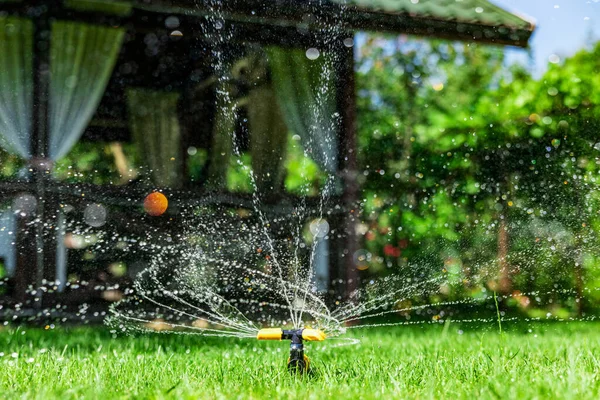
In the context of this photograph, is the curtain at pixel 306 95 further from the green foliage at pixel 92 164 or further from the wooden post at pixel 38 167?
the wooden post at pixel 38 167

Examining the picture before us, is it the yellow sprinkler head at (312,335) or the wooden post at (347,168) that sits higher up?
the wooden post at (347,168)

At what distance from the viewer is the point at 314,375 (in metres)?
2.31

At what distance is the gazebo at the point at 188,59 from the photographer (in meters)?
5.09

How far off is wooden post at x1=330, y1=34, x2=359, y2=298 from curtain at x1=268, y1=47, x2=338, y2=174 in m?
0.19

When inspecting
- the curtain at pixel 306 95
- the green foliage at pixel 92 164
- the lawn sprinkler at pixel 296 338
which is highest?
the curtain at pixel 306 95

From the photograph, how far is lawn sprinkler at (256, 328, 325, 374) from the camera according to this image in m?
2.04

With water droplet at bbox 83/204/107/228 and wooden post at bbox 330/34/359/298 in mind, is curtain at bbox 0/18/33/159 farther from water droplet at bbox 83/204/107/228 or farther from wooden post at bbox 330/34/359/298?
wooden post at bbox 330/34/359/298

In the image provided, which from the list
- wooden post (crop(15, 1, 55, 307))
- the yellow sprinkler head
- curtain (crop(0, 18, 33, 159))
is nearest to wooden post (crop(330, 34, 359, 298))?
wooden post (crop(15, 1, 55, 307))

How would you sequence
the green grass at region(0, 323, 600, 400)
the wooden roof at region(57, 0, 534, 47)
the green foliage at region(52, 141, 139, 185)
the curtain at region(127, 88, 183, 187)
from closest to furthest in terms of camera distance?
the green grass at region(0, 323, 600, 400)
the wooden roof at region(57, 0, 534, 47)
the green foliage at region(52, 141, 139, 185)
the curtain at region(127, 88, 183, 187)

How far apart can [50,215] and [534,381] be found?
169 inches

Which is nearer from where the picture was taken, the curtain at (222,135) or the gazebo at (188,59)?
the gazebo at (188,59)

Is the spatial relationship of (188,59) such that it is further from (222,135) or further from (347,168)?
(347,168)

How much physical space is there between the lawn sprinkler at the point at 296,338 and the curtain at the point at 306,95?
394cm

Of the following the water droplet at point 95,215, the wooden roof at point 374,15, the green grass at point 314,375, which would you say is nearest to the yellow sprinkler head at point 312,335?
the green grass at point 314,375
